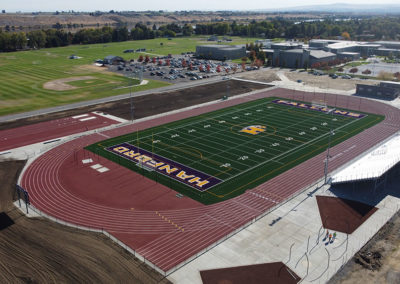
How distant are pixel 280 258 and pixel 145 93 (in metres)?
79.8

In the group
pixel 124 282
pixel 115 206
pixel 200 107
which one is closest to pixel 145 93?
pixel 200 107

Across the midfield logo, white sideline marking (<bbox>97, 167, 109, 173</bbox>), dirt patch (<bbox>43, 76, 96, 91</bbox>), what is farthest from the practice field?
dirt patch (<bbox>43, 76, 96, 91</bbox>)

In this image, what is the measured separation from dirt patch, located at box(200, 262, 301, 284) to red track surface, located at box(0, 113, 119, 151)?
49066mm

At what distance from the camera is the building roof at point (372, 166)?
4788 cm

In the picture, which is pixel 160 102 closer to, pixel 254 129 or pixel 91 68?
pixel 254 129

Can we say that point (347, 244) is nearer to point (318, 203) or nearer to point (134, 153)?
point (318, 203)

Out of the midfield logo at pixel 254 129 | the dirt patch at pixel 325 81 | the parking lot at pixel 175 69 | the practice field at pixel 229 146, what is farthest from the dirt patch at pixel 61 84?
the dirt patch at pixel 325 81

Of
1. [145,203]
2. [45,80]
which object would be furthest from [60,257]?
[45,80]

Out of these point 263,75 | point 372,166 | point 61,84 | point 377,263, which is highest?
point 61,84

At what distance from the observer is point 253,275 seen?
34125mm

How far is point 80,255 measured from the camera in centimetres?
3709

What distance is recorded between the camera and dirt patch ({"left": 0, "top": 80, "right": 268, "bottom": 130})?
83.7m

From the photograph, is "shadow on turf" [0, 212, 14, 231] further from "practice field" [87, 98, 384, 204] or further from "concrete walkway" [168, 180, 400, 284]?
"concrete walkway" [168, 180, 400, 284]

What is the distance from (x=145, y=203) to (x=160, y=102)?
53741 mm
